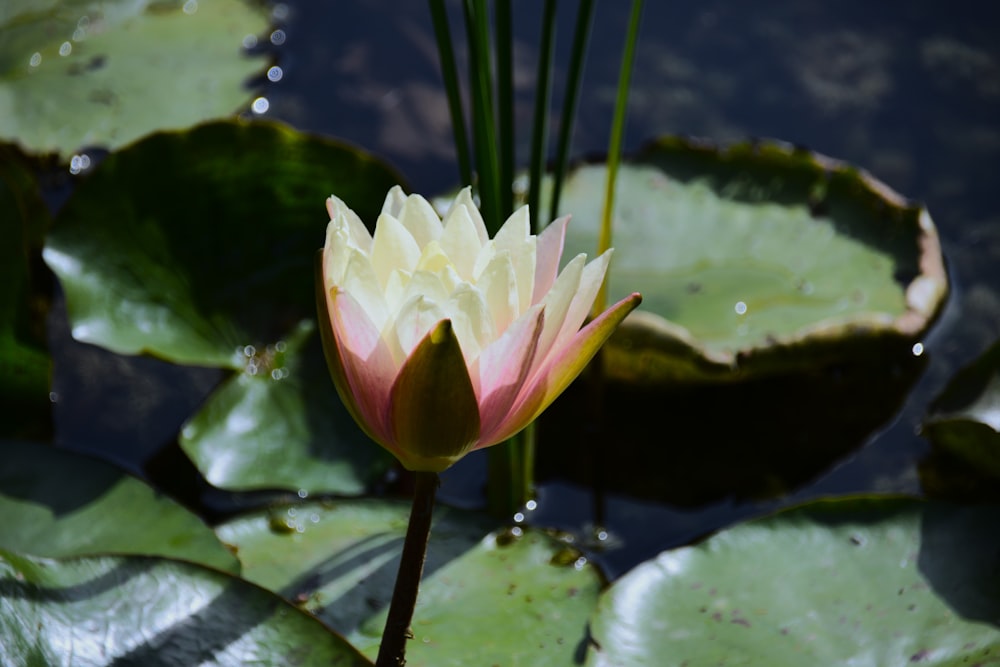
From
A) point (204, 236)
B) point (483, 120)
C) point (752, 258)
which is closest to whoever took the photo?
point (483, 120)

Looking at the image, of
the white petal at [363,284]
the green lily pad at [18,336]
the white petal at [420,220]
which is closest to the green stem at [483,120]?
the white petal at [420,220]

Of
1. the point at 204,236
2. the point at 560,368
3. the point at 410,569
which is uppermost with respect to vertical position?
the point at 560,368

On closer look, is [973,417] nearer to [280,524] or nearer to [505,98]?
[505,98]

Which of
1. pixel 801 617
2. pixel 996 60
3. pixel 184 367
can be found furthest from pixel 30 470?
pixel 996 60

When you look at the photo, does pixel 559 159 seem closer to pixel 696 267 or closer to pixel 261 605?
Answer: pixel 696 267

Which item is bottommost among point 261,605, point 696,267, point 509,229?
point 696,267

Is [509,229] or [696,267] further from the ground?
[509,229]

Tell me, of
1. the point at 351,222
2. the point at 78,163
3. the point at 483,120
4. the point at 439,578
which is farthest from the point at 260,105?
the point at 351,222
